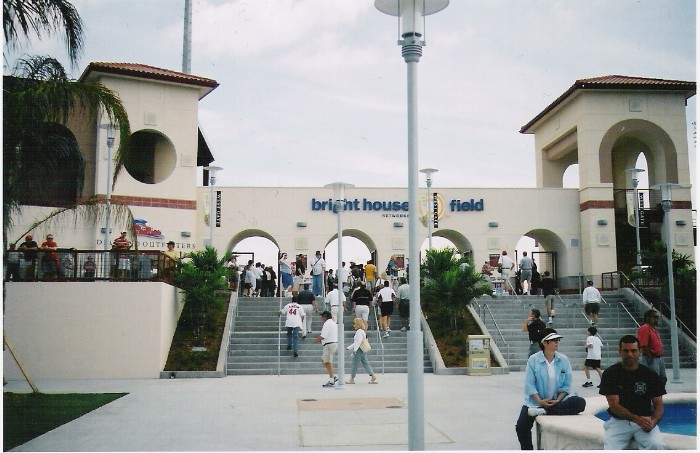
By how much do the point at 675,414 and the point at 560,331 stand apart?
1316 centimetres

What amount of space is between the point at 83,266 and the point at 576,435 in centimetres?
1407

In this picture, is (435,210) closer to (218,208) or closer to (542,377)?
(218,208)

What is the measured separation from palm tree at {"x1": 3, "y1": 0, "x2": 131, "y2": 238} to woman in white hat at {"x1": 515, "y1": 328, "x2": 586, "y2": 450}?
8648 mm

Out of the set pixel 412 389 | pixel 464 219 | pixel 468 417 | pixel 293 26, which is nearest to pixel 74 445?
pixel 412 389

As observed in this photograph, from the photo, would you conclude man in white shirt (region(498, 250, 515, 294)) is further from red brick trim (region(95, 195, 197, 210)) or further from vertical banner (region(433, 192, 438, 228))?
red brick trim (region(95, 195, 197, 210))

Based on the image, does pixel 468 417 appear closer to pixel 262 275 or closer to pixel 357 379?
pixel 357 379

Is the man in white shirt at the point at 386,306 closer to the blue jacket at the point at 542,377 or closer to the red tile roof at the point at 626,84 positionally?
the blue jacket at the point at 542,377

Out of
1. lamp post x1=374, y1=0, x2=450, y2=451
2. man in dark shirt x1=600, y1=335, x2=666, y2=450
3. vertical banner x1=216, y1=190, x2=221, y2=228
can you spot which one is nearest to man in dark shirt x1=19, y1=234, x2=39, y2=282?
vertical banner x1=216, y1=190, x2=221, y2=228

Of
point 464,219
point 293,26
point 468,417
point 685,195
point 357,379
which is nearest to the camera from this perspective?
point 468,417

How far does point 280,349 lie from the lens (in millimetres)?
19953

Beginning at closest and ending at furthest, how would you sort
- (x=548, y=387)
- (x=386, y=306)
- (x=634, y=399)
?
(x=634, y=399)
(x=548, y=387)
(x=386, y=306)

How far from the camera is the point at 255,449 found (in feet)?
28.5

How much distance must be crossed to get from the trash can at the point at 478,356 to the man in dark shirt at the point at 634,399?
479 inches

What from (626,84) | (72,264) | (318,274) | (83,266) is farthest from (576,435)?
(626,84)
